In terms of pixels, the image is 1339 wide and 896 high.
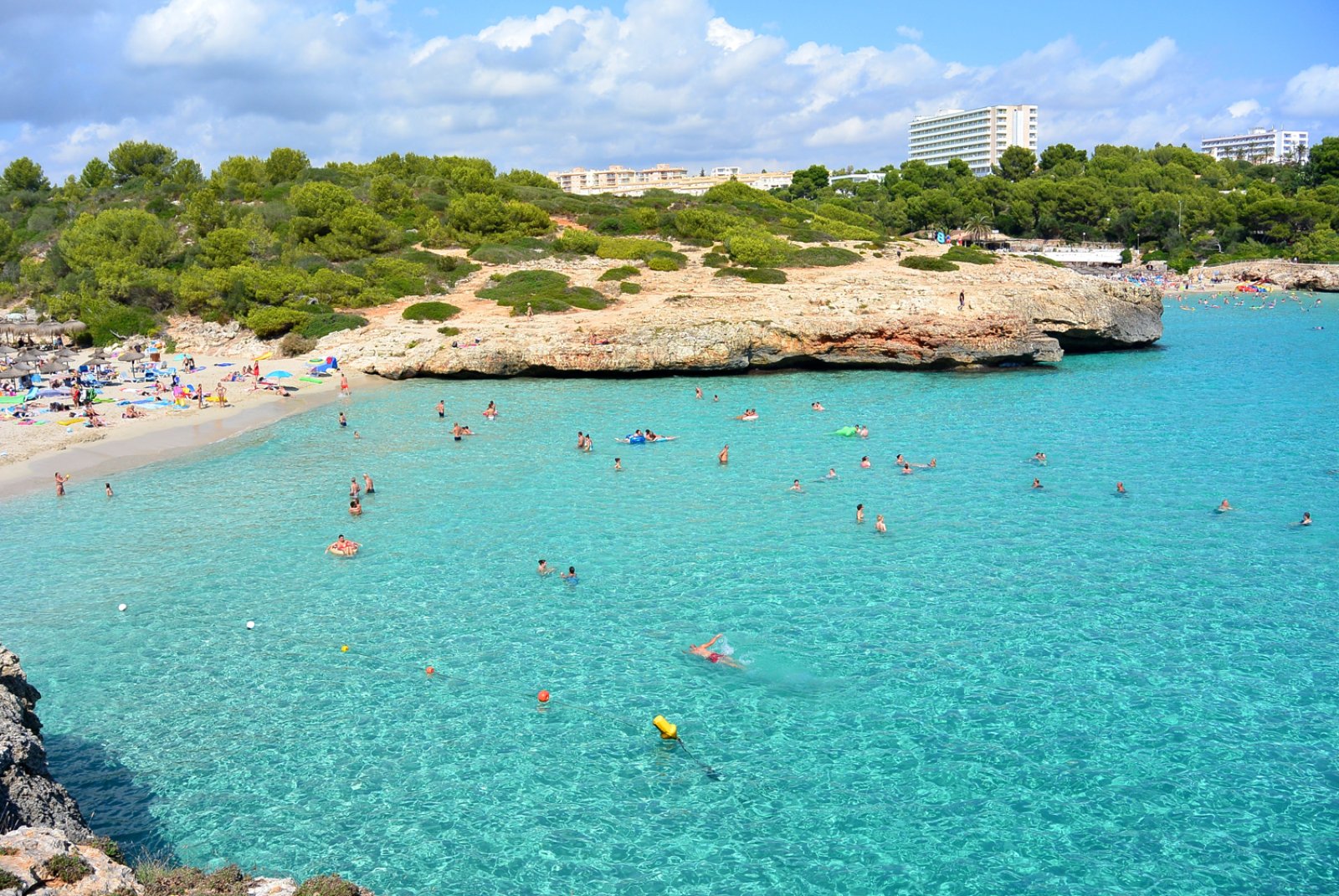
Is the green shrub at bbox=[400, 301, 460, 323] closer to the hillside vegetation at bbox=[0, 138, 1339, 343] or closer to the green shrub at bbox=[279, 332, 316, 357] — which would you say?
the hillside vegetation at bbox=[0, 138, 1339, 343]

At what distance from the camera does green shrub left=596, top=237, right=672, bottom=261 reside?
193ft


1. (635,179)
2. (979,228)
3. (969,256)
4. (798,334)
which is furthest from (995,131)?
(798,334)

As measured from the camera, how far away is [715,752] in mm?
13117

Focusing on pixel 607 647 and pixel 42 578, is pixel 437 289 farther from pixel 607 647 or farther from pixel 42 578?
pixel 607 647

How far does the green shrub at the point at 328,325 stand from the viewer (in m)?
46.7

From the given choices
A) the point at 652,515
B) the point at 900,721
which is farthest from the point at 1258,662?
the point at 652,515

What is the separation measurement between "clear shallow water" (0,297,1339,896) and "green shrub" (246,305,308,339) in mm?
20132

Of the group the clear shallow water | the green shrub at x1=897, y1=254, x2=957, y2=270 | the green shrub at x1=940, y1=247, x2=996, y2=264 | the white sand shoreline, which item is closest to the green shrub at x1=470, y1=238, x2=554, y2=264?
the white sand shoreline

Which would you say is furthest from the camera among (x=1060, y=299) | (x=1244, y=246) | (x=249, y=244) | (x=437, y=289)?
(x=1244, y=246)

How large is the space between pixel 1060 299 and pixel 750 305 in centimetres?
1327

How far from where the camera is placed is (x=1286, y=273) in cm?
7969

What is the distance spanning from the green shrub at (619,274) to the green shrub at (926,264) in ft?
49.6

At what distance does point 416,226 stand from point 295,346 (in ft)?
73.2

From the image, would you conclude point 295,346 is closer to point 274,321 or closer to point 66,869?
point 274,321
